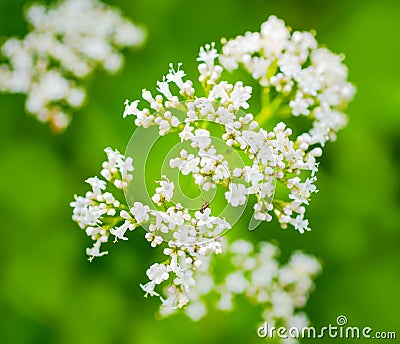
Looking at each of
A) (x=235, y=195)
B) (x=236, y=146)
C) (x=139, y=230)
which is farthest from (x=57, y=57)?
(x=235, y=195)

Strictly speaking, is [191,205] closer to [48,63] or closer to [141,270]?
[141,270]

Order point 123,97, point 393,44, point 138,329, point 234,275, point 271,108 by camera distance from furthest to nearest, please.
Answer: point 393,44
point 123,97
point 138,329
point 234,275
point 271,108

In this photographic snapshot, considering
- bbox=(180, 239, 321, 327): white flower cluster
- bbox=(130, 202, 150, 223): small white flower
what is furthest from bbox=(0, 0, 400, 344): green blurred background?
bbox=(130, 202, 150, 223): small white flower

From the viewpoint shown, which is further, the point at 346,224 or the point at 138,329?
the point at 346,224

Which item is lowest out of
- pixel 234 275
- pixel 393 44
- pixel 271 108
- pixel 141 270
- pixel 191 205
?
pixel 191 205

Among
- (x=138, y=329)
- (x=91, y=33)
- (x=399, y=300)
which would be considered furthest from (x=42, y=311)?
(x=399, y=300)

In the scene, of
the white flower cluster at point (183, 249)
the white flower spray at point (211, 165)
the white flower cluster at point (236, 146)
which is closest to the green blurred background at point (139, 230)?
the white flower cluster at point (183, 249)
